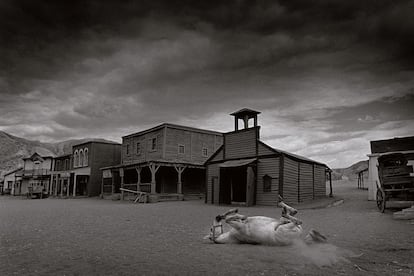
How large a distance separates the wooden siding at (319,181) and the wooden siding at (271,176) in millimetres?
6399

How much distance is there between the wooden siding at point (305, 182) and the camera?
22.3 m

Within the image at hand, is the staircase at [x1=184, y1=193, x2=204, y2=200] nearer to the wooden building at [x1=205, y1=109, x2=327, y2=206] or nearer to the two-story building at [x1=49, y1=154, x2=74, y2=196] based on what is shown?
the wooden building at [x1=205, y1=109, x2=327, y2=206]

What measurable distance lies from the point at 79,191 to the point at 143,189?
1792cm

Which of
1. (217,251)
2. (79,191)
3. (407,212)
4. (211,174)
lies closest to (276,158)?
(211,174)

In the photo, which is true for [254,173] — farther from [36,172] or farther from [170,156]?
[36,172]

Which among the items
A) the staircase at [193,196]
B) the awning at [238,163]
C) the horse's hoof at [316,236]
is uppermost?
the awning at [238,163]

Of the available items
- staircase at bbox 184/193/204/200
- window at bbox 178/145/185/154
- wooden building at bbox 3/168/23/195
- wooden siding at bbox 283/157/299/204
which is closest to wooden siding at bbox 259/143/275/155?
wooden siding at bbox 283/157/299/204

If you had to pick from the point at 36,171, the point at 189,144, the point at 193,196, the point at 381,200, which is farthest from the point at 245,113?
the point at 36,171

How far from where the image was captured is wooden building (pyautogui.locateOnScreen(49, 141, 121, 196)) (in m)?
38.4

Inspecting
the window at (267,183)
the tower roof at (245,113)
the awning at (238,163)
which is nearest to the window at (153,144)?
the awning at (238,163)

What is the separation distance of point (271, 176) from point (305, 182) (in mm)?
4038

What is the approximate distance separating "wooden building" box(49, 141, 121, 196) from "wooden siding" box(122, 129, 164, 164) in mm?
4694

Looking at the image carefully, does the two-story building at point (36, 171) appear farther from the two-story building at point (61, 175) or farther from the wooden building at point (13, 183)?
the two-story building at point (61, 175)

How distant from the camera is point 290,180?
20828mm
